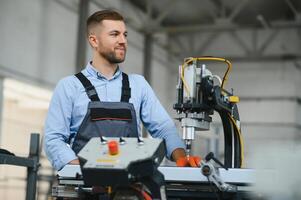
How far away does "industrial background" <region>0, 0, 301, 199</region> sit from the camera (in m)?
6.43

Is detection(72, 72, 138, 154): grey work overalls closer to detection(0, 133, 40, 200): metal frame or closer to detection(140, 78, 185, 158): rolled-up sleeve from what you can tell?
detection(140, 78, 185, 158): rolled-up sleeve

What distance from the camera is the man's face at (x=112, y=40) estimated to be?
1801mm

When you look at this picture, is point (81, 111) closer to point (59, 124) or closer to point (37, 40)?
point (59, 124)

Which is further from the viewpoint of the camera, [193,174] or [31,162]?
[31,162]

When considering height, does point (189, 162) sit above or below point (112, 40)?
below

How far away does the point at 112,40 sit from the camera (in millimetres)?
1804

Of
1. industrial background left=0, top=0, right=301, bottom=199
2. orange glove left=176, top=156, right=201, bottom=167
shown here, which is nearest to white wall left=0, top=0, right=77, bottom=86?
industrial background left=0, top=0, right=301, bottom=199

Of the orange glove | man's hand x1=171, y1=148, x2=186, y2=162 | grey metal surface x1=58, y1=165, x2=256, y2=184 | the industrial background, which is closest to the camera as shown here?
grey metal surface x1=58, y1=165, x2=256, y2=184

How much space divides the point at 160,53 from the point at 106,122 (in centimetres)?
915

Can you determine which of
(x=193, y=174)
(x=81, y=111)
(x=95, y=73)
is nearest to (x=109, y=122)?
(x=81, y=111)

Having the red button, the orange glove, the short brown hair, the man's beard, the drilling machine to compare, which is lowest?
the orange glove

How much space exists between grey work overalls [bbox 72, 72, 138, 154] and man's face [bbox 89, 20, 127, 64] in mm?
174

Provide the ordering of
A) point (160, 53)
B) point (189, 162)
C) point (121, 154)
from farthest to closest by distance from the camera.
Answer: point (160, 53) < point (189, 162) < point (121, 154)

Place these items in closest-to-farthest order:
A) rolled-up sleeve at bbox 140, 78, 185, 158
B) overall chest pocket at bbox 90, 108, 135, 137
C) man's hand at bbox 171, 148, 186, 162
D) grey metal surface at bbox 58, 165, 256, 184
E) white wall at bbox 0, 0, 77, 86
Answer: grey metal surface at bbox 58, 165, 256, 184 → overall chest pocket at bbox 90, 108, 135, 137 → man's hand at bbox 171, 148, 186, 162 → rolled-up sleeve at bbox 140, 78, 185, 158 → white wall at bbox 0, 0, 77, 86
